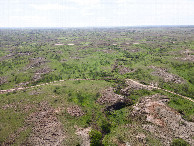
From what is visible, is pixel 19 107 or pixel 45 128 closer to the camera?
pixel 45 128

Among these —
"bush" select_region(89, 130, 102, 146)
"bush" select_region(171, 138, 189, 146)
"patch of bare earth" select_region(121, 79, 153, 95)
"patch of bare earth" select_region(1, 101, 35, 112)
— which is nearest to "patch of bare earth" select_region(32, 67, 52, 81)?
"patch of bare earth" select_region(1, 101, 35, 112)

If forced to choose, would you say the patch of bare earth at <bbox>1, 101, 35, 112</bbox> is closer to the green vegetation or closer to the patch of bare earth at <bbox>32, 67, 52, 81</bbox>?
the green vegetation

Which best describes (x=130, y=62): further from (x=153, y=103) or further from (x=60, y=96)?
(x=60, y=96)

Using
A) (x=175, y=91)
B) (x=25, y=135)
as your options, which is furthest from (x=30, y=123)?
(x=175, y=91)

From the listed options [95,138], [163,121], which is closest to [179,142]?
[163,121]

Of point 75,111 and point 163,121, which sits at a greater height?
point 75,111

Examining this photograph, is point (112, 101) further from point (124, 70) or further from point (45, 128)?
point (124, 70)

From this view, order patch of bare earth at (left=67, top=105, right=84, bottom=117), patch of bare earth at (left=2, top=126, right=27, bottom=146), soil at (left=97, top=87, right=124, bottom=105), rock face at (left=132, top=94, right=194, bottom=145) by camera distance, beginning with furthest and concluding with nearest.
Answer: soil at (left=97, top=87, right=124, bottom=105), patch of bare earth at (left=67, top=105, right=84, bottom=117), rock face at (left=132, top=94, right=194, bottom=145), patch of bare earth at (left=2, top=126, right=27, bottom=146)
